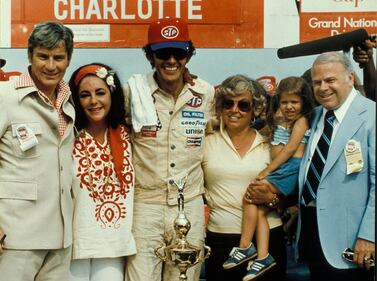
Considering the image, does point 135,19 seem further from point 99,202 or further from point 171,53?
point 99,202

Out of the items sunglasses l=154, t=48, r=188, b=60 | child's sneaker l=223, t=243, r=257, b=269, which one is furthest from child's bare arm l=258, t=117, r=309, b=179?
sunglasses l=154, t=48, r=188, b=60

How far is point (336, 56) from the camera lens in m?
3.41

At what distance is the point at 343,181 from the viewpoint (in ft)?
11.1

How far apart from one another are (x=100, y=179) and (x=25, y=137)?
1.40ft

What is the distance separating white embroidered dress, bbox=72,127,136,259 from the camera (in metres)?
3.41

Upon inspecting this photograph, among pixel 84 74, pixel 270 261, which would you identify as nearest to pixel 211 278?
pixel 270 261

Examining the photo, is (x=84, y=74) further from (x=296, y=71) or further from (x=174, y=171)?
(x=296, y=71)

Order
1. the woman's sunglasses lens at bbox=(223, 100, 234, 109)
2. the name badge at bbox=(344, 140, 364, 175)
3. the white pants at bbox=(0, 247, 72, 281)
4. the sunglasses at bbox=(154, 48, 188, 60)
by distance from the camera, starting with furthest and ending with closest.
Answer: the woman's sunglasses lens at bbox=(223, 100, 234, 109), the sunglasses at bbox=(154, 48, 188, 60), the name badge at bbox=(344, 140, 364, 175), the white pants at bbox=(0, 247, 72, 281)

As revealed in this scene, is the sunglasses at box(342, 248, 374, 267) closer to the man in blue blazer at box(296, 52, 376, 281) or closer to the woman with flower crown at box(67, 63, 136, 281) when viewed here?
the man in blue blazer at box(296, 52, 376, 281)

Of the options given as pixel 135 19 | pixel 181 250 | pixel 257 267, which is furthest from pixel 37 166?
pixel 257 267

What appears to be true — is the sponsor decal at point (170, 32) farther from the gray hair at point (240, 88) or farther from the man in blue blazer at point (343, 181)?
the man in blue blazer at point (343, 181)

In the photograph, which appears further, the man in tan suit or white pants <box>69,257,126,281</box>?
white pants <box>69,257,126,281</box>

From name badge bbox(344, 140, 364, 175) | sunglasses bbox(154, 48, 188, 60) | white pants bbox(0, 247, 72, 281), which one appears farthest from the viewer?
sunglasses bbox(154, 48, 188, 60)

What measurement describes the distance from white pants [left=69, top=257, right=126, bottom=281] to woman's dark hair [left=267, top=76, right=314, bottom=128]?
3.17 ft
